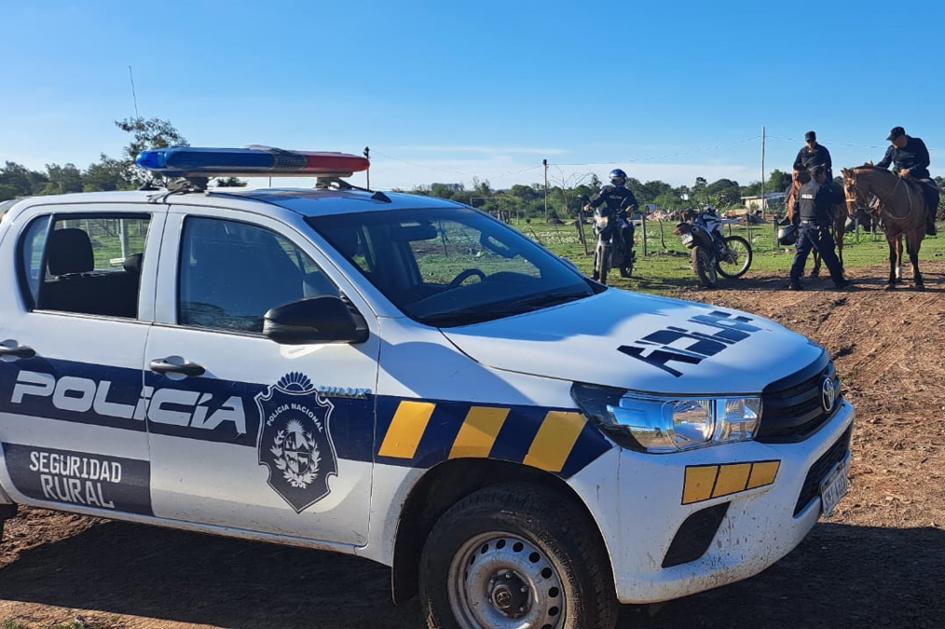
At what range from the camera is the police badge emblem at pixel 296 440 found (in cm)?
366

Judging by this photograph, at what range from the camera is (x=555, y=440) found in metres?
3.25

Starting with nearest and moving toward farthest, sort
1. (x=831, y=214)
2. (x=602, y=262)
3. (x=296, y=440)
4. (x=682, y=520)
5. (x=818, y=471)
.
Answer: (x=682, y=520) → (x=818, y=471) → (x=296, y=440) → (x=831, y=214) → (x=602, y=262)

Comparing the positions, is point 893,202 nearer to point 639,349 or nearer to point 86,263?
point 639,349

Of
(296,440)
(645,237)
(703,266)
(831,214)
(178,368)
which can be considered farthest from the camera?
(645,237)

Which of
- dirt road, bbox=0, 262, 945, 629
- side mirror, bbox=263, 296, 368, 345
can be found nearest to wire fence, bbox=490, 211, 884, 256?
dirt road, bbox=0, 262, 945, 629

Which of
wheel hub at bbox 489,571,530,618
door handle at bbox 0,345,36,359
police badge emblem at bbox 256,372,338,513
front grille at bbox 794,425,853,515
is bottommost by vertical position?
wheel hub at bbox 489,571,530,618

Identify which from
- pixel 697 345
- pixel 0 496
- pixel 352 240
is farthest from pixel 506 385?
pixel 0 496

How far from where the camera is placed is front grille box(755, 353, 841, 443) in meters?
3.36

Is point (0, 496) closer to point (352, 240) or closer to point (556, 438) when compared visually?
point (352, 240)

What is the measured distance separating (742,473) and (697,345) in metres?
0.60

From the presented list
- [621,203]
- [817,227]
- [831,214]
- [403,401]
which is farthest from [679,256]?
[403,401]

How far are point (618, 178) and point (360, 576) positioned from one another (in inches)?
444

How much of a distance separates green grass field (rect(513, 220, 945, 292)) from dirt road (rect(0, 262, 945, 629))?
27.2 feet

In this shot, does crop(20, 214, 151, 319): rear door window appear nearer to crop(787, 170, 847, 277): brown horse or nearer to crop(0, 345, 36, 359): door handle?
crop(0, 345, 36, 359): door handle
